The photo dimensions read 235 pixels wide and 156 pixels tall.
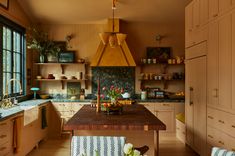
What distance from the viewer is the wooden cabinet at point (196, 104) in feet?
13.4

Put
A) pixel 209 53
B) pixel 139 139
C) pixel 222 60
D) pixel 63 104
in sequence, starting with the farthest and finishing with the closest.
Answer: pixel 63 104
pixel 209 53
pixel 222 60
pixel 139 139

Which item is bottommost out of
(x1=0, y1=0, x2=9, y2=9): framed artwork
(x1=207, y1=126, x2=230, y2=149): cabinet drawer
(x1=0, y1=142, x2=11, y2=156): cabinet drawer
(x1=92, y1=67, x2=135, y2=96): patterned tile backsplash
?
(x1=0, y1=142, x2=11, y2=156): cabinet drawer

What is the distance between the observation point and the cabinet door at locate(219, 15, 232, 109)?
3207 mm

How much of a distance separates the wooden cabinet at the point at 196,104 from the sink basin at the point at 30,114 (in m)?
2.85

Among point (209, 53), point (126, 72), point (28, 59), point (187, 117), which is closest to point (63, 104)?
point (28, 59)

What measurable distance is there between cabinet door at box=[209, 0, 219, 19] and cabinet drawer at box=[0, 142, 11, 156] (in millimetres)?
3433

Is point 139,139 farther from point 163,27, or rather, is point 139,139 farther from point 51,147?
point 163,27

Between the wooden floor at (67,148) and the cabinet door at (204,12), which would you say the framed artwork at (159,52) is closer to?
the wooden floor at (67,148)

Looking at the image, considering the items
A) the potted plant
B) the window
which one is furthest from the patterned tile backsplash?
the window

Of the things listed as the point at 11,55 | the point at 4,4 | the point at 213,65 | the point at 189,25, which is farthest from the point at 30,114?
the point at 189,25

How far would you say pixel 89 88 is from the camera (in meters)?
6.44

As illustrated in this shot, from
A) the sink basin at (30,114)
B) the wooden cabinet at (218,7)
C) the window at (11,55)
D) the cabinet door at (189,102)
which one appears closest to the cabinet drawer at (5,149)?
the sink basin at (30,114)

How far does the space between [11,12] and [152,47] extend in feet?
11.1

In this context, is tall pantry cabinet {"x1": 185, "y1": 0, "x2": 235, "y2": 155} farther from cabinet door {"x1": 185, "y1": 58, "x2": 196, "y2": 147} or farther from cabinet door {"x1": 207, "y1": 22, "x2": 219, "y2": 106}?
cabinet door {"x1": 185, "y1": 58, "x2": 196, "y2": 147}
